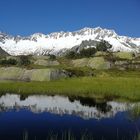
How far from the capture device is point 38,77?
82500 millimetres

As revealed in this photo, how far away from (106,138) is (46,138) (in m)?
4.02

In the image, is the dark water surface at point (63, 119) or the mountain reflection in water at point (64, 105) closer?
the dark water surface at point (63, 119)

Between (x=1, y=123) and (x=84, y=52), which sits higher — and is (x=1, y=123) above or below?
below

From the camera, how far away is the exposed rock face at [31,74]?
266ft

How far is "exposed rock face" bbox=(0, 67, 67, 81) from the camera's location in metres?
81.0

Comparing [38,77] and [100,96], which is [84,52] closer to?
[38,77]

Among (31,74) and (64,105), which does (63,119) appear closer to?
(64,105)

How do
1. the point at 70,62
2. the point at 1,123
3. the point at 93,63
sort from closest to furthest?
the point at 1,123, the point at 93,63, the point at 70,62

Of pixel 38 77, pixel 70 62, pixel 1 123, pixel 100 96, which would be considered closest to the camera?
pixel 1 123

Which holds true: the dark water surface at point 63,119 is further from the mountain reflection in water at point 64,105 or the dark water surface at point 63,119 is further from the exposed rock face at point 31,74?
the exposed rock face at point 31,74

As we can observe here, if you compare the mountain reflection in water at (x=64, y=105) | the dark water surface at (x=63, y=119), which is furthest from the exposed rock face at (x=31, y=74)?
the dark water surface at (x=63, y=119)

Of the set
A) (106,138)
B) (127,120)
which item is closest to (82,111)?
(127,120)

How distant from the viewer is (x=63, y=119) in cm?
3406

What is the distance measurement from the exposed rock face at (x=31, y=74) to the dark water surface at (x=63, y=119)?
30.2m
